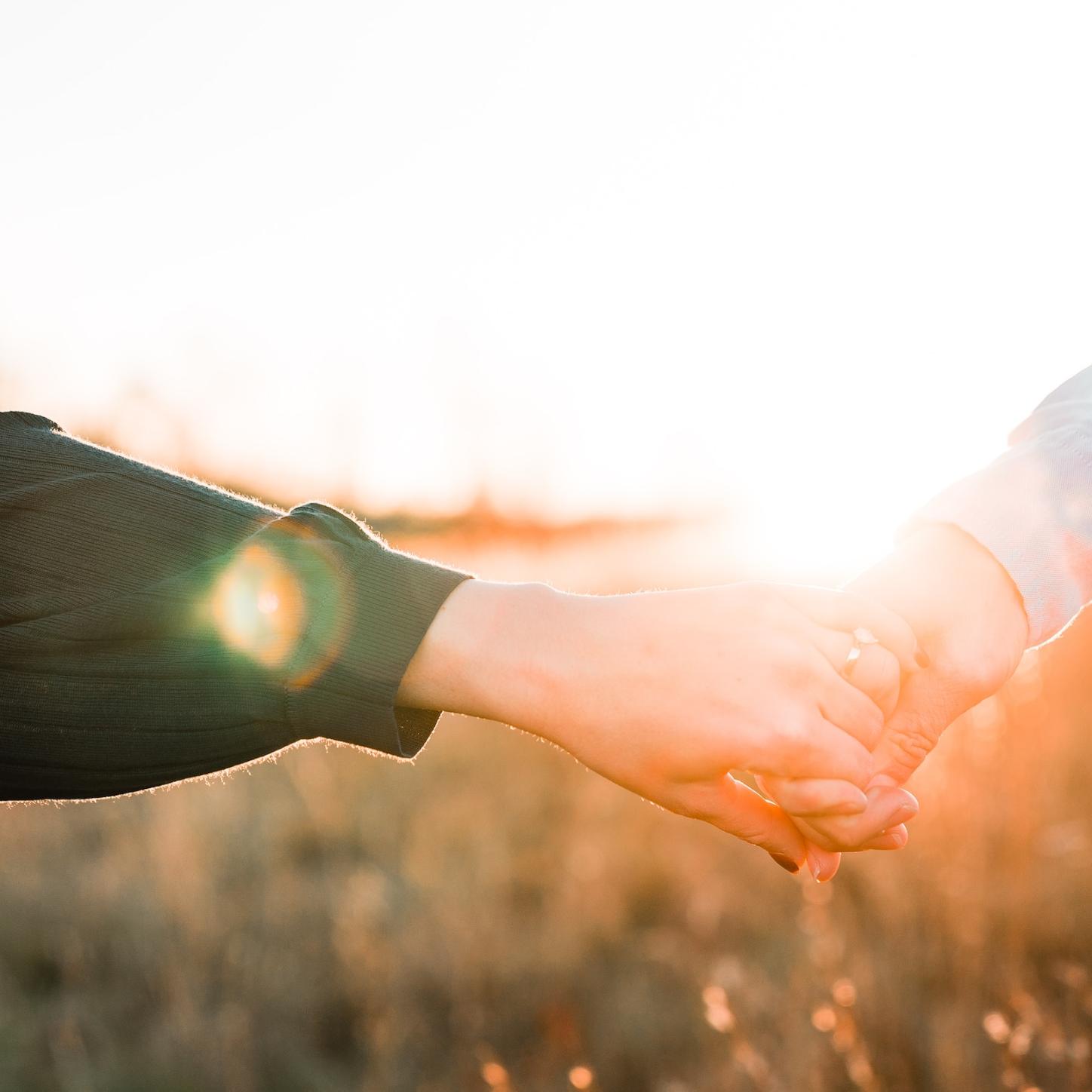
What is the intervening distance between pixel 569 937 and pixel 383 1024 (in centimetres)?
71

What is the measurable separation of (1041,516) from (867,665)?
0.41 meters

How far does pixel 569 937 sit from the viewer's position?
3148 millimetres

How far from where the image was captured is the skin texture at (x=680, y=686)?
→ 125cm

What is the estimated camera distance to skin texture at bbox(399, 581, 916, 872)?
A: 1253 millimetres

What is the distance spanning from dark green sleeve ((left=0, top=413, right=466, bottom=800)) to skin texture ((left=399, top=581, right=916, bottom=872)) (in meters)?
0.10

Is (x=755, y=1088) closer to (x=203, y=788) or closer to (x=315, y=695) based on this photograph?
(x=315, y=695)

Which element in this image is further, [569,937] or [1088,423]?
[569,937]

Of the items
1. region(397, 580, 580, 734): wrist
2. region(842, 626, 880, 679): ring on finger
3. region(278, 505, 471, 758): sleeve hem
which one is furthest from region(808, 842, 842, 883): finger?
region(278, 505, 471, 758): sleeve hem

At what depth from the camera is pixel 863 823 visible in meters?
1.61

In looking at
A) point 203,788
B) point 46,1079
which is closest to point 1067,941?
point 46,1079

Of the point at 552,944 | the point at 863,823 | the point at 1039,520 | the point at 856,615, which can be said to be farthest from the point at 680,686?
the point at 552,944

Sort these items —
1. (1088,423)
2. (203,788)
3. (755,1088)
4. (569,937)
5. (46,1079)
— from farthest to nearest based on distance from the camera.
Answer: (203,788) < (569,937) < (46,1079) < (755,1088) < (1088,423)

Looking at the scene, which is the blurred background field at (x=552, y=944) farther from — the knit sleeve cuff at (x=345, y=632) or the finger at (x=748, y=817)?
the knit sleeve cuff at (x=345, y=632)

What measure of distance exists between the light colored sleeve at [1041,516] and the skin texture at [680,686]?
31cm
